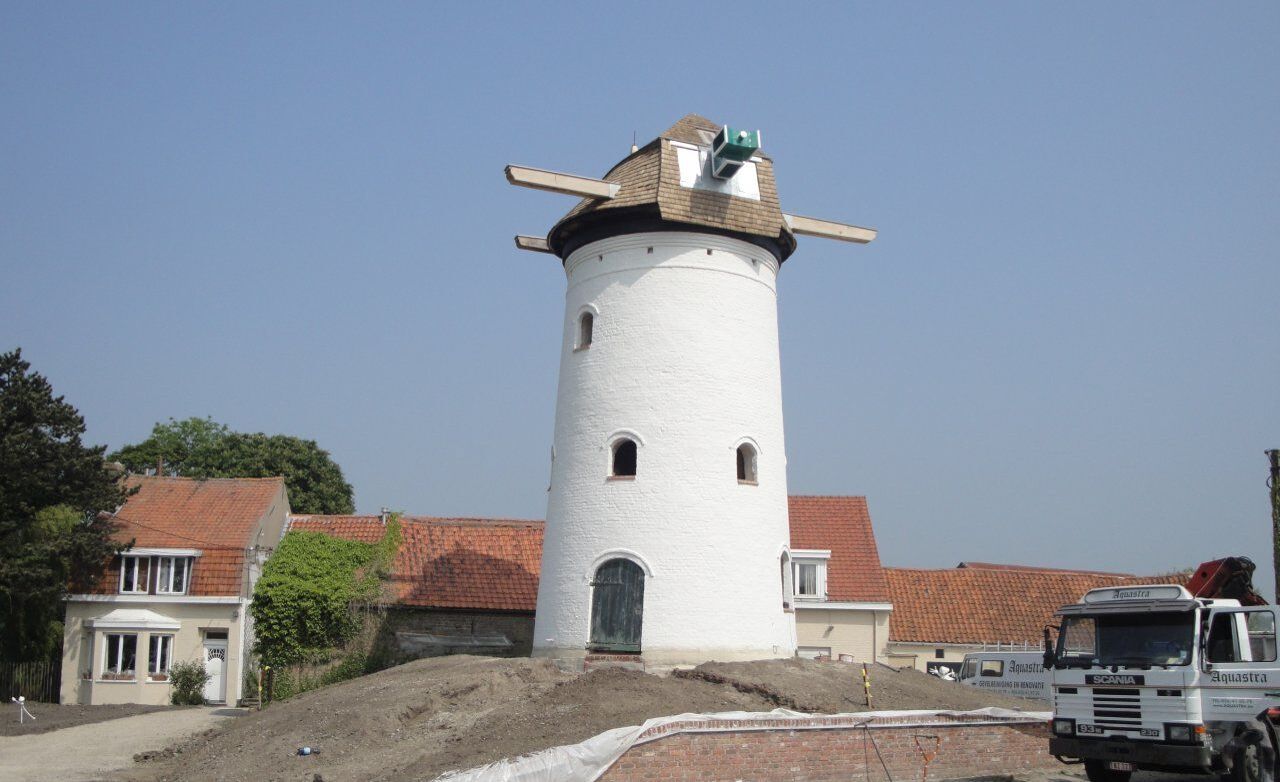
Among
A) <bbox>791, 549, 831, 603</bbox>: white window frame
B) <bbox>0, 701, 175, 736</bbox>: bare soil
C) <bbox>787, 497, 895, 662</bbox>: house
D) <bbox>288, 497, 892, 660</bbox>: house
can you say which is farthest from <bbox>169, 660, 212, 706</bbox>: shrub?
<bbox>791, 549, 831, 603</bbox>: white window frame

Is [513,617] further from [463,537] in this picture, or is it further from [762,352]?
[762,352]

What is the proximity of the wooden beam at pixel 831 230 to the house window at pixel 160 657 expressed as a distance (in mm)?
19023

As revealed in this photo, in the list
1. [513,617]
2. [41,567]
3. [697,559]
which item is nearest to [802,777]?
[697,559]

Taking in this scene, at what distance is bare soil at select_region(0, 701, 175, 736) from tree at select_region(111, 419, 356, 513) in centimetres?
1926

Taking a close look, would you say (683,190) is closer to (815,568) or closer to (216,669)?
(815,568)

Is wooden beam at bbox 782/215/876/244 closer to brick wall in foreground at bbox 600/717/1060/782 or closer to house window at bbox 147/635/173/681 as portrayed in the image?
brick wall in foreground at bbox 600/717/1060/782

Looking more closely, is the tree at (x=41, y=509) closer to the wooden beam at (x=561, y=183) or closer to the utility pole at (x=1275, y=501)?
the wooden beam at (x=561, y=183)

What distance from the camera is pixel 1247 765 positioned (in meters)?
14.0

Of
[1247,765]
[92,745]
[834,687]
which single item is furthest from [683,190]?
[92,745]

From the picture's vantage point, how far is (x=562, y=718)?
53.9ft

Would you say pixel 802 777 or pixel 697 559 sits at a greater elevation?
pixel 697 559

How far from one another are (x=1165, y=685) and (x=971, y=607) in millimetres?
21951

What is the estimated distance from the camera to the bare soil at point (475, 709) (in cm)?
1590

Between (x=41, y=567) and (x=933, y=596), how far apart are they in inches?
983
